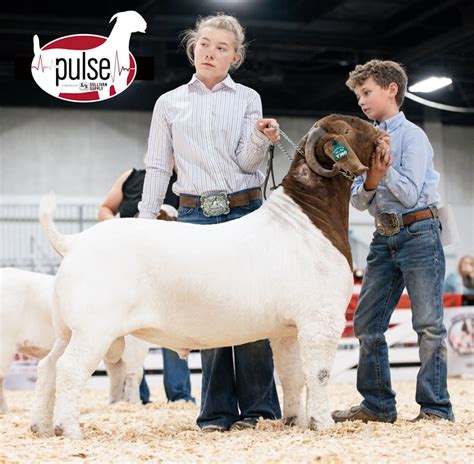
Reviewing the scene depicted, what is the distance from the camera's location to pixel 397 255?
4480mm

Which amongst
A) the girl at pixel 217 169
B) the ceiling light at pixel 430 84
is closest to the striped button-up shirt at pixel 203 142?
the girl at pixel 217 169

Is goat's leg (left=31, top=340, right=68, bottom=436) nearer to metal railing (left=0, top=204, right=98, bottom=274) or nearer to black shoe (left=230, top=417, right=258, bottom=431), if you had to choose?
black shoe (left=230, top=417, right=258, bottom=431)

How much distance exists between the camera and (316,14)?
44.8ft

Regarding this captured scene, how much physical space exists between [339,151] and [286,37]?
435 inches

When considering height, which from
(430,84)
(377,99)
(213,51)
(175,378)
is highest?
(430,84)

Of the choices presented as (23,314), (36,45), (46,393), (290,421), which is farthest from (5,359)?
(36,45)

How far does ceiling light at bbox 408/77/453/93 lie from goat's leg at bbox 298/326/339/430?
13.2 metres

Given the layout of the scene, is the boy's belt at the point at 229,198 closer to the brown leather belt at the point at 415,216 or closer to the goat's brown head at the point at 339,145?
the goat's brown head at the point at 339,145

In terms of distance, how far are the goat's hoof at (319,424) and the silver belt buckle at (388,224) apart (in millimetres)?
1156

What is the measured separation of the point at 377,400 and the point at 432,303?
645 millimetres

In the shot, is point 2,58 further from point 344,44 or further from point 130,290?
point 130,290

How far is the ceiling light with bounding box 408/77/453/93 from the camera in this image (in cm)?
1609

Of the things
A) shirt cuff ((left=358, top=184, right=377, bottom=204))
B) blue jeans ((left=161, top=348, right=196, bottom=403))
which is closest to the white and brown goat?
shirt cuff ((left=358, top=184, right=377, bottom=204))

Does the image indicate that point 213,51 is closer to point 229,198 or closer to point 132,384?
point 229,198
